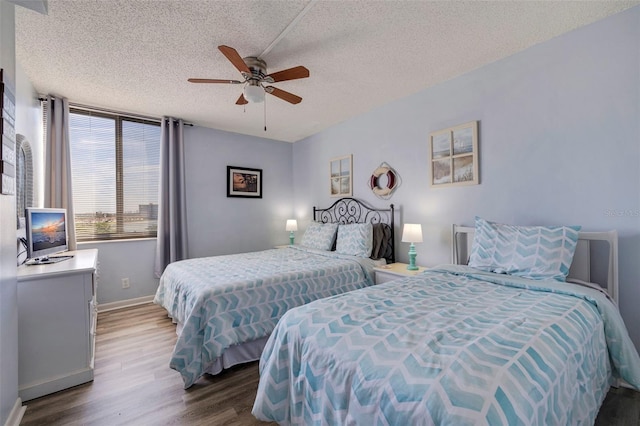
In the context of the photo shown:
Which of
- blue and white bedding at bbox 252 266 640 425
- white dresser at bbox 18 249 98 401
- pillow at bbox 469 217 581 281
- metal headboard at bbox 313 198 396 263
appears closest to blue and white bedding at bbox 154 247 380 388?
metal headboard at bbox 313 198 396 263

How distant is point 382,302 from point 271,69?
2.26 metres

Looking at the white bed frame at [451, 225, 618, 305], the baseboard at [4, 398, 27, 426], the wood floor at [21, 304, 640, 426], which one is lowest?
the wood floor at [21, 304, 640, 426]

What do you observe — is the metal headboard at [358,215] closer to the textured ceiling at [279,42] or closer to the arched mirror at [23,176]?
the textured ceiling at [279,42]

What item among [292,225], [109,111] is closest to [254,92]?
[109,111]

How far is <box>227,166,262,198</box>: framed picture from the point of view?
460cm

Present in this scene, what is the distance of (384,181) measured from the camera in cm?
358

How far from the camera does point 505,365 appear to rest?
0.95 m

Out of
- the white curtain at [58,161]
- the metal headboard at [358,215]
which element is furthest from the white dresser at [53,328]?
the metal headboard at [358,215]

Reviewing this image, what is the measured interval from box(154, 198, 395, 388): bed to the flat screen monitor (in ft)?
3.19

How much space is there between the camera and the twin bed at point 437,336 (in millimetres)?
917

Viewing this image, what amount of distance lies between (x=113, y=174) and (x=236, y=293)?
9.12 ft

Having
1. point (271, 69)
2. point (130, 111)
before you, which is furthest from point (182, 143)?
point (271, 69)

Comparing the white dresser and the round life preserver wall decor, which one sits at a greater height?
the round life preserver wall decor

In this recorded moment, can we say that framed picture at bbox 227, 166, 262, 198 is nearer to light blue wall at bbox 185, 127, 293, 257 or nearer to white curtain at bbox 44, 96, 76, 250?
light blue wall at bbox 185, 127, 293, 257
